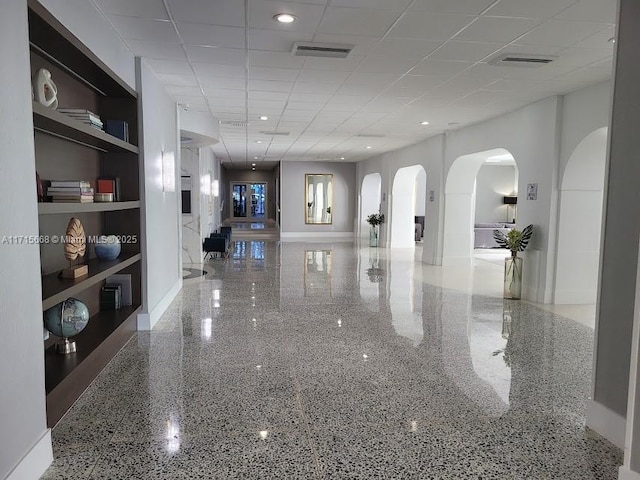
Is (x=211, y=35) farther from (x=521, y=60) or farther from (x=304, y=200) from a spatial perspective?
(x=304, y=200)

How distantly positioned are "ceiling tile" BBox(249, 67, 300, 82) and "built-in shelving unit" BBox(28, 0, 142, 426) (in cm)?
137

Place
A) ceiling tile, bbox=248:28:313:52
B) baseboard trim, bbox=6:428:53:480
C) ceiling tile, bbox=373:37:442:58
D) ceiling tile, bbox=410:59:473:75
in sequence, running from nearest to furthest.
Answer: baseboard trim, bbox=6:428:53:480 → ceiling tile, bbox=248:28:313:52 → ceiling tile, bbox=373:37:442:58 → ceiling tile, bbox=410:59:473:75

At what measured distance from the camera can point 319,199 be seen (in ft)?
62.2

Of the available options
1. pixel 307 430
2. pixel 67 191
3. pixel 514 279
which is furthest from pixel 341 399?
pixel 514 279

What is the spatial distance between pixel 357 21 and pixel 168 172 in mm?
3553

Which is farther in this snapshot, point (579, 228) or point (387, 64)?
point (579, 228)

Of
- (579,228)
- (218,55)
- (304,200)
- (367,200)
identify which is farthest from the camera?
(304,200)

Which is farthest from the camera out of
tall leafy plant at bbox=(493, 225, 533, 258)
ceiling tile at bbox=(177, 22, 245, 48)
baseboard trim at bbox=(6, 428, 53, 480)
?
tall leafy plant at bbox=(493, 225, 533, 258)

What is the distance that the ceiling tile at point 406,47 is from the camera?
14.4 ft

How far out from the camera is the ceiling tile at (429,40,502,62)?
4.48m

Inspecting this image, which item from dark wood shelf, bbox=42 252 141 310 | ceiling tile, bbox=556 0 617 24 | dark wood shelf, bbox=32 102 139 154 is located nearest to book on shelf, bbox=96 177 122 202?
dark wood shelf, bbox=32 102 139 154

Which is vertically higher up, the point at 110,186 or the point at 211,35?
the point at 211,35

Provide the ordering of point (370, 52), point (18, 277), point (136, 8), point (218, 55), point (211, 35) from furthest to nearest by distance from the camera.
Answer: point (218, 55)
point (370, 52)
point (211, 35)
point (136, 8)
point (18, 277)

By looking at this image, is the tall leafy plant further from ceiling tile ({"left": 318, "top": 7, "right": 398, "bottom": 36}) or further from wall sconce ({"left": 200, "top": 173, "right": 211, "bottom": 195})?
wall sconce ({"left": 200, "top": 173, "right": 211, "bottom": 195})
